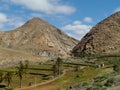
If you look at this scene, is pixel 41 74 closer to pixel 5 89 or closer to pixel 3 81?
pixel 3 81

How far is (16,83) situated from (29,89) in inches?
681

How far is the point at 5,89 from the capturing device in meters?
89.7

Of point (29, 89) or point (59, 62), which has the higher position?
point (59, 62)

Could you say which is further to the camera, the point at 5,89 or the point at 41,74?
the point at 41,74

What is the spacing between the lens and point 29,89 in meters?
93.4

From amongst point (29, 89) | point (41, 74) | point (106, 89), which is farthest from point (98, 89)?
point (41, 74)

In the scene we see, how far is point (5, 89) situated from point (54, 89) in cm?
1591

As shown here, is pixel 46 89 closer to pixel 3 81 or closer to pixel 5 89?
pixel 5 89

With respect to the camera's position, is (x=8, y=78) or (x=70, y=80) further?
(x=8, y=78)

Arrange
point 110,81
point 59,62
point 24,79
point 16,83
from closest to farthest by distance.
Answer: point 110,81, point 16,83, point 24,79, point 59,62

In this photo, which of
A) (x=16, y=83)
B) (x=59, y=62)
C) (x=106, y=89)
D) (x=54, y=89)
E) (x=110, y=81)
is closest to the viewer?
(x=106, y=89)

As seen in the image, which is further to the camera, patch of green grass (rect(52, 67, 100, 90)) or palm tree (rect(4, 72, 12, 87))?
palm tree (rect(4, 72, 12, 87))

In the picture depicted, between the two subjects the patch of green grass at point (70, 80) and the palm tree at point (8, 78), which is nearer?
the patch of green grass at point (70, 80)

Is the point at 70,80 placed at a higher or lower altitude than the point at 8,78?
lower
